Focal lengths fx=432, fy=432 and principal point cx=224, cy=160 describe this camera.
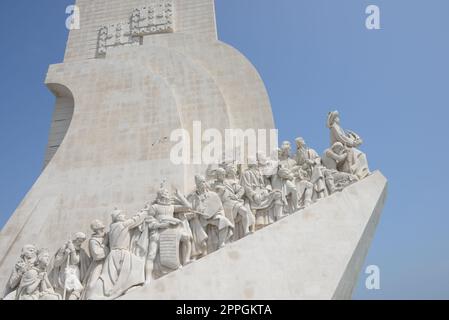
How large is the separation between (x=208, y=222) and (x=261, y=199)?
3.11 ft

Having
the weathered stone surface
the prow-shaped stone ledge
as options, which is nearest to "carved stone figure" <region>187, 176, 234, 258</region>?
the prow-shaped stone ledge

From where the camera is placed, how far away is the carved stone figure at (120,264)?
20.4ft

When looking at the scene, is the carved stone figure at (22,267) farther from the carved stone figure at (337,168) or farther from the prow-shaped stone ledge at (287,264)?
the carved stone figure at (337,168)

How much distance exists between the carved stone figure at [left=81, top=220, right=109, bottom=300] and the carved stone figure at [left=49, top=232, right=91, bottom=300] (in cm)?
18

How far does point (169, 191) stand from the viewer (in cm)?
796

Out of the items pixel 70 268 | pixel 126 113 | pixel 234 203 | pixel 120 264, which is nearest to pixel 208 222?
pixel 234 203

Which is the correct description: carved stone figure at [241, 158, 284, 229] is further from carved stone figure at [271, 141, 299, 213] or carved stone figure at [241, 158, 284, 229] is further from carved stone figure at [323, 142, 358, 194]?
carved stone figure at [323, 142, 358, 194]

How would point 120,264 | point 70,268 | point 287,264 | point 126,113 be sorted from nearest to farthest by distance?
point 287,264 < point 120,264 < point 70,268 < point 126,113

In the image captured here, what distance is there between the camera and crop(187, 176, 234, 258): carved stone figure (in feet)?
21.7

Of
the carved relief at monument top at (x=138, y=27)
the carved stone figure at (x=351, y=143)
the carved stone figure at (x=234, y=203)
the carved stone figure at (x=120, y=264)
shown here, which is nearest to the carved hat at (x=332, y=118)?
the carved stone figure at (x=351, y=143)

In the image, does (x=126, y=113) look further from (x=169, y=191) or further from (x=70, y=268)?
(x=70, y=268)
